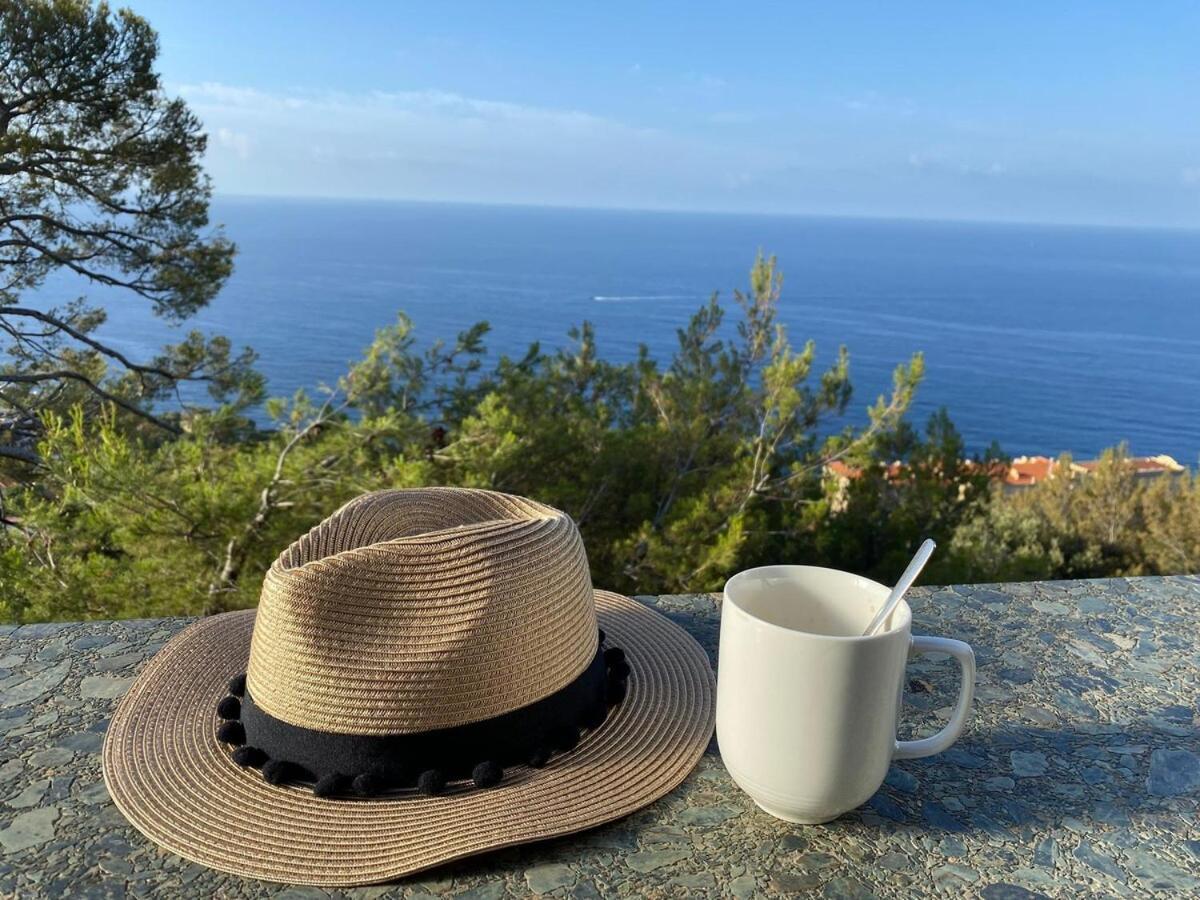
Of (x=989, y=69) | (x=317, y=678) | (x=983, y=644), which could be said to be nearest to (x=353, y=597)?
(x=317, y=678)

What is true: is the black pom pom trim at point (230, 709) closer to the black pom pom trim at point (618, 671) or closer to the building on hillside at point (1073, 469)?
the black pom pom trim at point (618, 671)

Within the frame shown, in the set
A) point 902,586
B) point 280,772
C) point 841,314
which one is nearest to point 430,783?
point 280,772

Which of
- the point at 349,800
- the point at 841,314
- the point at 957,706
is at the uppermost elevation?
the point at 957,706

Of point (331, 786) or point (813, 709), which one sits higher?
point (813, 709)

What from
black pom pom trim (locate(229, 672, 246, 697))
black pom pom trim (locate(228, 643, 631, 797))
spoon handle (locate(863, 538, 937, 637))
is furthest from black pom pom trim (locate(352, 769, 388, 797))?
spoon handle (locate(863, 538, 937, 637))

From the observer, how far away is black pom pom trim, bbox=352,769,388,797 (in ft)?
2.88

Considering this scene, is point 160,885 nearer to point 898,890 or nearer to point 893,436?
point 898,890

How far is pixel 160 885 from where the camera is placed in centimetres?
77

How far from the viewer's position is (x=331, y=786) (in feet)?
2.89

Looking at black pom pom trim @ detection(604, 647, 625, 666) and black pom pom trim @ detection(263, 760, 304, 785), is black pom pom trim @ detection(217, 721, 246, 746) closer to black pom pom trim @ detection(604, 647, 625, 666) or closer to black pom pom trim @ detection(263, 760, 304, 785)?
black pom pom trim @ detection(263, 760, 304, 785)

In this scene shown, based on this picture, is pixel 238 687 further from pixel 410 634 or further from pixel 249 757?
pixel 410 634

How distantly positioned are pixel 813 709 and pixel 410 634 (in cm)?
41

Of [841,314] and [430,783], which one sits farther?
[841,314]

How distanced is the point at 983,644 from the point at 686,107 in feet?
219
